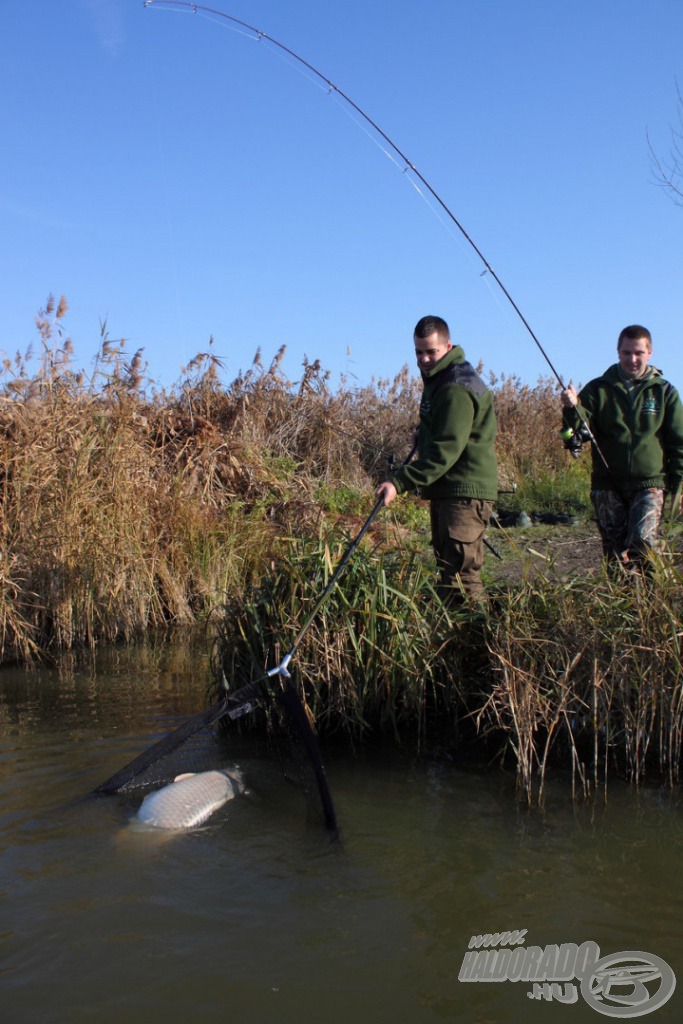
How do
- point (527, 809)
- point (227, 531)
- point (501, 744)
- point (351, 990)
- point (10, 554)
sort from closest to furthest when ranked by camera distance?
point (351, 990) → point (527, 809) → point (501, 744) → point (10, 554) → point (227, 531)

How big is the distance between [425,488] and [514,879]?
219 cm

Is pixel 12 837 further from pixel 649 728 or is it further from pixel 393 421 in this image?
pixel 393 421

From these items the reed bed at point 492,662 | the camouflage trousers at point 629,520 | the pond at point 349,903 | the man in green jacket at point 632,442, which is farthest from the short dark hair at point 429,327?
the pond at point 349,903

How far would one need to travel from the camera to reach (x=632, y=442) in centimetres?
521

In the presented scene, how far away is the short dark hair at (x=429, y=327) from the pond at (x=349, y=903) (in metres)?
2.29

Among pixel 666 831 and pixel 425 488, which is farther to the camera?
pixel 425 488

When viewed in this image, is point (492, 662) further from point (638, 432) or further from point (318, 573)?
point (638, 432)

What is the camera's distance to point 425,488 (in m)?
4.89

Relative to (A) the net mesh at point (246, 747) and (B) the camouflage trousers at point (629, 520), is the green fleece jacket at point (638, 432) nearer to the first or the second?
(B) the camouflage trousers at point (629, 520)

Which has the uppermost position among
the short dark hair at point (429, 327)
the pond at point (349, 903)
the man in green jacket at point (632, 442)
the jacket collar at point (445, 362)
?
the short dark hair at point (429, 327)

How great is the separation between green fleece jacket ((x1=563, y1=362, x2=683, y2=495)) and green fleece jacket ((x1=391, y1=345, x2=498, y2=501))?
809 millimetres

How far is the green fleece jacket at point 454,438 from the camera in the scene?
4.60 m

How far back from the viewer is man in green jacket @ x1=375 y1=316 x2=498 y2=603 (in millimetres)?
4633

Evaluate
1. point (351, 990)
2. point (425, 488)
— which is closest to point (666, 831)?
point (351, 990)
